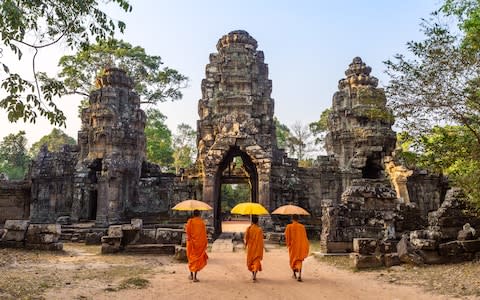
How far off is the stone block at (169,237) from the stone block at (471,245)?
7541 millimetres

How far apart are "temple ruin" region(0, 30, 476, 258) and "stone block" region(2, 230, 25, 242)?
541cm

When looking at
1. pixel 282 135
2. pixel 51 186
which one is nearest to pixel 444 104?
pixel 51 186

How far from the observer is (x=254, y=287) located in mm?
7277

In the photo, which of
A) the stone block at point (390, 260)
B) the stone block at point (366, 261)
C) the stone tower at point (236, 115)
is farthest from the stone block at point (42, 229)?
the stone block at point (390, 260)

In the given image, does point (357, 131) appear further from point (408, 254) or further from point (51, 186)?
point (51, 186)

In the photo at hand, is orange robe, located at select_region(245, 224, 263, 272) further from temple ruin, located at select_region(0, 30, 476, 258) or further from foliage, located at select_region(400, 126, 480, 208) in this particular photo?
temple ruin, located at select_region(0, 30, 476, 258)

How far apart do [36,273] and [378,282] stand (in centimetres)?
678

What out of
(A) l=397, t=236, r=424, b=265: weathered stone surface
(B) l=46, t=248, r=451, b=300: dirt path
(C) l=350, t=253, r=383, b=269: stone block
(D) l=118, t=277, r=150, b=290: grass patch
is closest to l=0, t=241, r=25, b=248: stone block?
(B) l=46, t=248, r=451, b=300: dirt path

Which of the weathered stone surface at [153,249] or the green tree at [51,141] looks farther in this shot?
the green tree at [51,141]

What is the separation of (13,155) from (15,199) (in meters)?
21.4

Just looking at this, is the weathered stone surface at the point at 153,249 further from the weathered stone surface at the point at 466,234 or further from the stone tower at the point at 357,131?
the stone tower at the point at 357,131

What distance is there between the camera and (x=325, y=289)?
7.12 m

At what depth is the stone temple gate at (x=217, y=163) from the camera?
17.1 m

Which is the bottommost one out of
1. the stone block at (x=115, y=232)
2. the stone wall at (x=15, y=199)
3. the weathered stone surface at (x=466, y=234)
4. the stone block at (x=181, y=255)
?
the stone block at (x=181, y=255)
